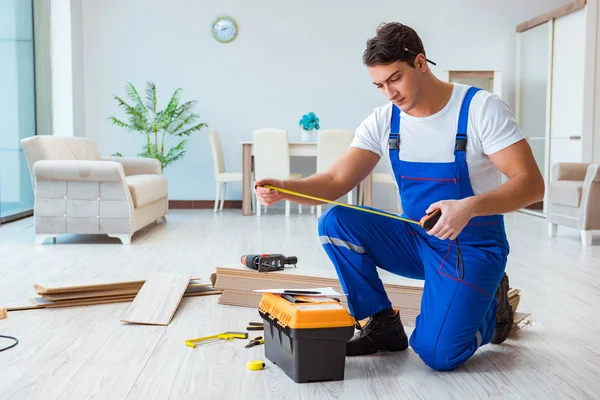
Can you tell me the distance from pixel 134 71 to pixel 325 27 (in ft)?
7.27

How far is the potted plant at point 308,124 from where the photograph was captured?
25.8ft

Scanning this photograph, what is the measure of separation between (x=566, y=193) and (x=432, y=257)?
380 centimetres

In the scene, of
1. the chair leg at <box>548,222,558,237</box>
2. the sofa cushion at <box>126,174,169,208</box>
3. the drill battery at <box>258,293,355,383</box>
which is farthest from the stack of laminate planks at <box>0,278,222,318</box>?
the chair leg at <box>548,222,558,237</box>

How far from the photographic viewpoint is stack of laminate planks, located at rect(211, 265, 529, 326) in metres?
2.77

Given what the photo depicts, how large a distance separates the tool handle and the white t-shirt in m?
0.34

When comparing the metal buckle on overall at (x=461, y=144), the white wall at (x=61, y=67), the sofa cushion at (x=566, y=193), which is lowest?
the sofa cushion at (x=566, y=193)

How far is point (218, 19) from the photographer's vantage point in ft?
27.2

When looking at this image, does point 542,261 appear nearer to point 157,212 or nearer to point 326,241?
point 326,241

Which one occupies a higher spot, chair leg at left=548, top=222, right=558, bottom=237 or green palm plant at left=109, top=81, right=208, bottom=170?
green palm plant at left=109, top=81, right=208, bottom=170

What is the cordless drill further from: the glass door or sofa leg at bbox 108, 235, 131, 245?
the glass door

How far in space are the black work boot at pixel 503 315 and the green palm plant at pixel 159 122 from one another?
5795mm

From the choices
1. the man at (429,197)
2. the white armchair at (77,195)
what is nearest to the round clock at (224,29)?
the white armchair at (77,195)

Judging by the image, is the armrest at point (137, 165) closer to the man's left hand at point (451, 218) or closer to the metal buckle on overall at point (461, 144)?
the metal buckle on overall at point (461, 144)

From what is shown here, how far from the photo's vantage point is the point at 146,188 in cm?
559
